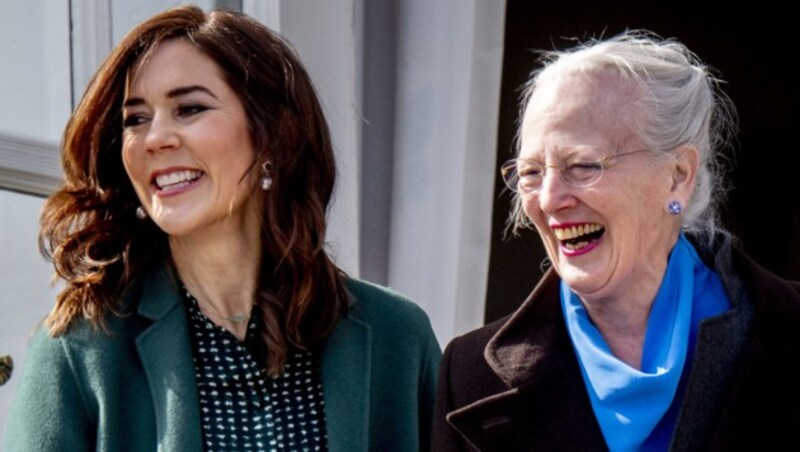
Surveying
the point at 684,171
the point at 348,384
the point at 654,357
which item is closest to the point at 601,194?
the point at 684,171

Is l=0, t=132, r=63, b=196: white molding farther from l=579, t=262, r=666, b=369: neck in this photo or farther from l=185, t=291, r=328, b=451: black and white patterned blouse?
l=579, t=262, r=666, b=369: neck

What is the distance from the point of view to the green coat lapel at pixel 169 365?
211cm

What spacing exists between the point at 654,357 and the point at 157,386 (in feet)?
2.65

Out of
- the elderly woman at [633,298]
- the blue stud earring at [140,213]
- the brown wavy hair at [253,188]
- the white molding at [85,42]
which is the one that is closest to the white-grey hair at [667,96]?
the elderly woman at [633,298]

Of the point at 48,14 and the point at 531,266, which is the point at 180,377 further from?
the point at 531,266

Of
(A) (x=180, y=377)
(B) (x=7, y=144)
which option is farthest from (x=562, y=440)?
(B) (x=7, y=144)

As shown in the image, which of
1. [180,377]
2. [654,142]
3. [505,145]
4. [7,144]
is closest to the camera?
[654,142]

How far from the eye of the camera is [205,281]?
2.28 meters

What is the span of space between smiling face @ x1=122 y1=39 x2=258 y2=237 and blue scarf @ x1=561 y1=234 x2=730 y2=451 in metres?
0.62

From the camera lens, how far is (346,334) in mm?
2312

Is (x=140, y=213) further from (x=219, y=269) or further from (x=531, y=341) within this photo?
(x=531, y=341)

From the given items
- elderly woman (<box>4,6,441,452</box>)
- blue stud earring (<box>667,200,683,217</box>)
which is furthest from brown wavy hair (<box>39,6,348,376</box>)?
blue stud earring (<box>667,200,683,217</box>)

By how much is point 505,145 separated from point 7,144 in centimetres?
219

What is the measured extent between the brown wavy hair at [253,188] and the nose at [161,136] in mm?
114
